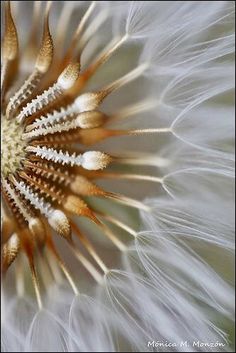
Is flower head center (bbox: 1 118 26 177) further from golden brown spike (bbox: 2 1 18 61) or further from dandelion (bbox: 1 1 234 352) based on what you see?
golden brown spike (bbox: 2 1 18 61)

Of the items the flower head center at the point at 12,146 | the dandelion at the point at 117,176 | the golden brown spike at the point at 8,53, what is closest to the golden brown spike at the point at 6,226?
the dandelion at the point at 117,176

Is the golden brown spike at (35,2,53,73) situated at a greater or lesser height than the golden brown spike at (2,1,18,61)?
lesser

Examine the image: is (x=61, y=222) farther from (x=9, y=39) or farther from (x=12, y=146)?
(x=9, y=39)

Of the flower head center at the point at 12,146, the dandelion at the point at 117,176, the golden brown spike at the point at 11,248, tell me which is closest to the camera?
the dandelion at the point at 117,176

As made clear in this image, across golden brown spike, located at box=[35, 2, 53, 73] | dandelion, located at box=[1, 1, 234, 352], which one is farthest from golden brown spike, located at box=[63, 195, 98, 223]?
golden brown spike, located at box=[35, 2, 53, 73]

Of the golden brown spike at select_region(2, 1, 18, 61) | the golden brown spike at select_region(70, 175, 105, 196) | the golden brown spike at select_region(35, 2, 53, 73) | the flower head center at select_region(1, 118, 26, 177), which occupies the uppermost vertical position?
the golden brown spike at select_region(2, 1, 18, 61)

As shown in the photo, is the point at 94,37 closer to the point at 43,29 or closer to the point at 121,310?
the point at 43,29

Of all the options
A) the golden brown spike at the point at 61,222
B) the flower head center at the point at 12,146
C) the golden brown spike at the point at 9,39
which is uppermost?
the golden brown spike at the point at 9,39

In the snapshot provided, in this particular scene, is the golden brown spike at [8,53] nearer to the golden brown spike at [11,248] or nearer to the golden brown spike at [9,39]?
the golden brown spike at [9,39]
